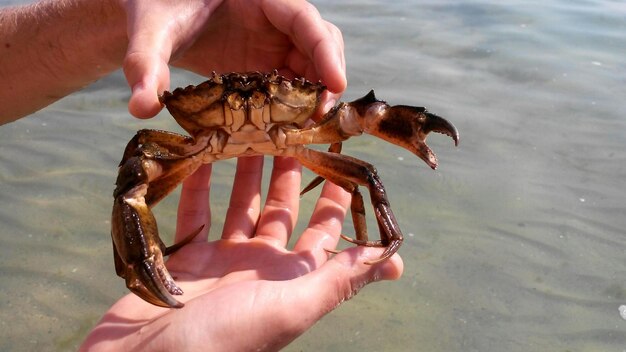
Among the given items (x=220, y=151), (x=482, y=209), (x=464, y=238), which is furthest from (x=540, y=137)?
(x=220, y=151)

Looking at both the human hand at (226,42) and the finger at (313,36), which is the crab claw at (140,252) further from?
the finger at (313,36)

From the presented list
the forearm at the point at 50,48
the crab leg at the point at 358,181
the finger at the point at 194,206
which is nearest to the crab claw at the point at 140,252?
the finger at the point at 194,206

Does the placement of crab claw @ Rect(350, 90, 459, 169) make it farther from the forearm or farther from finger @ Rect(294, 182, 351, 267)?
the forearm

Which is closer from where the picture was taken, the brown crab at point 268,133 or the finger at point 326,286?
the finger at point 326,286

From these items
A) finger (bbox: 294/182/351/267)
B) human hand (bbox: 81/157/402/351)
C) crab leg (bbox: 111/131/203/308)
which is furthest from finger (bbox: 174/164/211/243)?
finger (bbox: 294/182/351/267)

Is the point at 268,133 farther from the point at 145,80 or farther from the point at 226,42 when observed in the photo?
the point at 226,42
